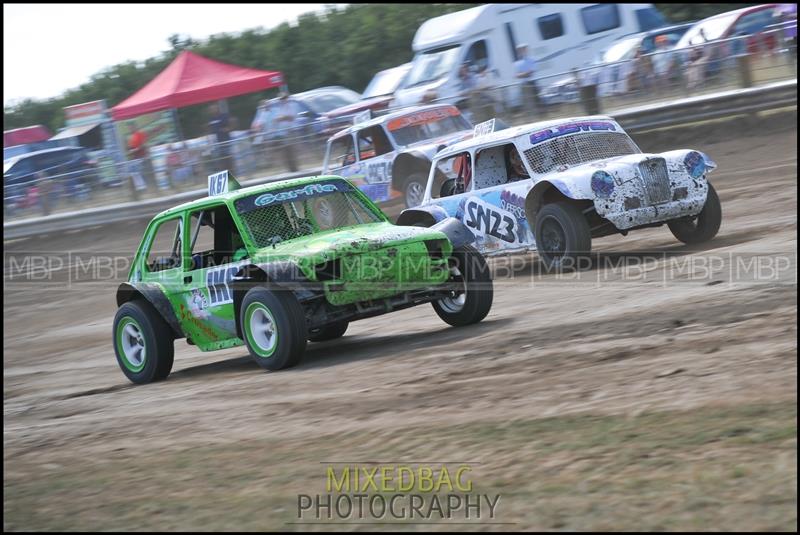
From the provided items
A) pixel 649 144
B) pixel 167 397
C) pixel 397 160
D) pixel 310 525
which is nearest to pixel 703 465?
pixel 310 525

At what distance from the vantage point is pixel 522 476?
4770 mm

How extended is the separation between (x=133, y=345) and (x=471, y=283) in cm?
289

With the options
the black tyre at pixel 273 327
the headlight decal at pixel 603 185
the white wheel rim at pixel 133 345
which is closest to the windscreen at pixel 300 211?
the black tyre at pixel 273 327

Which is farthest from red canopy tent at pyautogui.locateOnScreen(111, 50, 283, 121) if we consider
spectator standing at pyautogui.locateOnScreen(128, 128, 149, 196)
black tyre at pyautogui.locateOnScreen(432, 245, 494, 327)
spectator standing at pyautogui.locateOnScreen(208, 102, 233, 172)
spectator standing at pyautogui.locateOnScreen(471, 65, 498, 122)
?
black tyre at pyautogui.locateOnScreen(432, 245, 494, 327)

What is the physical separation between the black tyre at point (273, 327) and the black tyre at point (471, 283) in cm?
139

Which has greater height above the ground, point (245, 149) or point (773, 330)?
point (245, 149)

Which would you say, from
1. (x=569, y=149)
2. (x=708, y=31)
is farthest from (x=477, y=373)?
(x=708, y=31)

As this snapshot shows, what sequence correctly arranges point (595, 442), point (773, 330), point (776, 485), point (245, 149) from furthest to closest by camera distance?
point (245, 149), point (773, 330), point (595, 442), point (776, 485)

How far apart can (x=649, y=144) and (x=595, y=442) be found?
48.7 feet

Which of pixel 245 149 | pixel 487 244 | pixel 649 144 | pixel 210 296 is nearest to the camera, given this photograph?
pixel 210 296

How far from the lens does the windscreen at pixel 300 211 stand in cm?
888

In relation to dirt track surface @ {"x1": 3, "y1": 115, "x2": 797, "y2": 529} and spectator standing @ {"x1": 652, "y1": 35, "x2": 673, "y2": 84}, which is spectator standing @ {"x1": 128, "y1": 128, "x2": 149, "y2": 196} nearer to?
spectator standing @ {"x1": 652, "y1": 35, "x2": 673, "y2": 84}

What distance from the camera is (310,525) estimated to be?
4551 millimetres

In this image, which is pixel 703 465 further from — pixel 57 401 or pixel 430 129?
pixel 430 129
